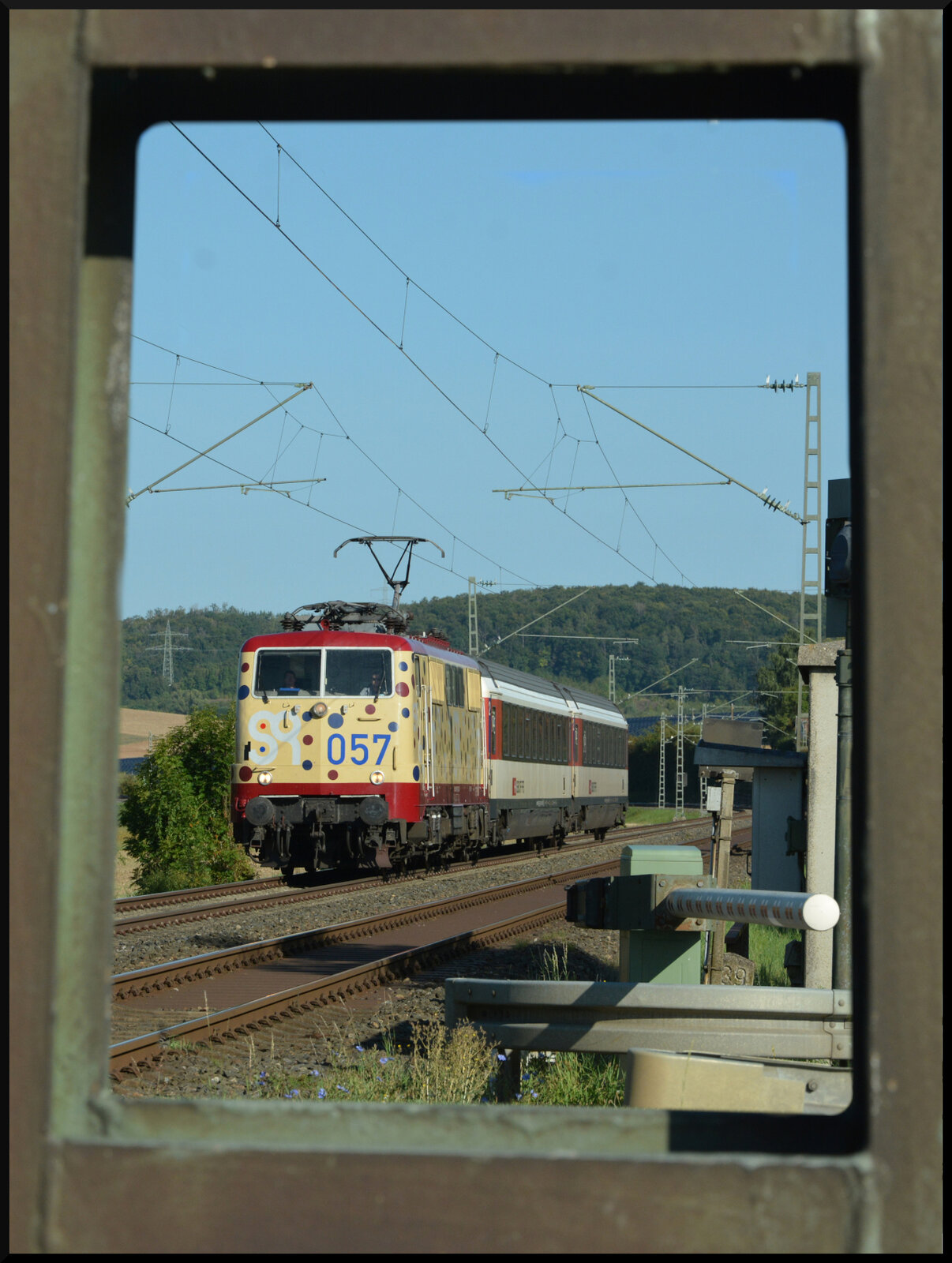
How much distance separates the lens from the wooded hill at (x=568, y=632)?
11881 cm

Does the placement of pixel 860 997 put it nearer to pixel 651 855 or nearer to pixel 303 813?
pixel 651 855

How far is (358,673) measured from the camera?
818 inches

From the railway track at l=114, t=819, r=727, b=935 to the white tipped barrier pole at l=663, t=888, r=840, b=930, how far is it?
11783mm

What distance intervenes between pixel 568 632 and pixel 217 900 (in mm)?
109866

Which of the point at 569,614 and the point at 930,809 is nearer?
the point at 930,809

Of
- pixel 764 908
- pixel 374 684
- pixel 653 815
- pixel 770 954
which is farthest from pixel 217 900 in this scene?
pixel 653 815

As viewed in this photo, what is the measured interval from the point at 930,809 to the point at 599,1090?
5374 millimetres

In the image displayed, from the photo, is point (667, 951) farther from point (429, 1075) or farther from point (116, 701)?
point (116, 701)

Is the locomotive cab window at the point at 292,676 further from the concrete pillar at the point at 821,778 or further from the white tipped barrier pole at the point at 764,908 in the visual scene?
the white tipped barrier pole at the point at 764,908

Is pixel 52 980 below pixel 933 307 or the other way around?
below

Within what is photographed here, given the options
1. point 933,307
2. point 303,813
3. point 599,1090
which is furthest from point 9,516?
point 303,813

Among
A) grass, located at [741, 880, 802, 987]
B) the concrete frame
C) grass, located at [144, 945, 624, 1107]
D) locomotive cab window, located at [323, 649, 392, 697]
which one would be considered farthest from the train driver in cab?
the concrete frame

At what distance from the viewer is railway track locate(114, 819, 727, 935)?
1666 centimetres

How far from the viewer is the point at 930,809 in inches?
72.6
